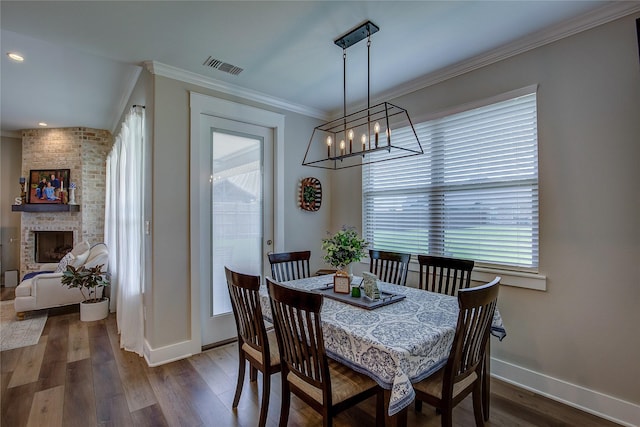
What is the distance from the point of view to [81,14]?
6.53 feet

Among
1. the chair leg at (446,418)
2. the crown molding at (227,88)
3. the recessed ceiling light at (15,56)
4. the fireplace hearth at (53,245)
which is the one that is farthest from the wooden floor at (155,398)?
the fireplace hearth at (53,245)

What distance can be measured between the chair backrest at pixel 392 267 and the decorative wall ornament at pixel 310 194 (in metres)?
1.21

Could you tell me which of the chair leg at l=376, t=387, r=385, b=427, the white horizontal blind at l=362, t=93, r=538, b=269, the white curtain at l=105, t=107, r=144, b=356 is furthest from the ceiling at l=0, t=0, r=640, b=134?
the chair leg at l=376, t=387, r=385, b=427

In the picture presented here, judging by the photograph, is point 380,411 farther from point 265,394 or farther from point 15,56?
point 15,56

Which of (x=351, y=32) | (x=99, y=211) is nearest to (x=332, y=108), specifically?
(x=351, y=32)

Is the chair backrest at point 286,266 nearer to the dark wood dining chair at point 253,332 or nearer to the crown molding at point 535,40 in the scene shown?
the dark wood dining chair at point 253,332

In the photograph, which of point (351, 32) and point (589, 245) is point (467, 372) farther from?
point (351, 32)

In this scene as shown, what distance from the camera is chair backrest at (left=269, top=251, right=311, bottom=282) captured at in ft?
8.90

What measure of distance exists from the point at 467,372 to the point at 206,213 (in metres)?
2.54

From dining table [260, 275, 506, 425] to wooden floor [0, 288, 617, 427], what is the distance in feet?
2.20

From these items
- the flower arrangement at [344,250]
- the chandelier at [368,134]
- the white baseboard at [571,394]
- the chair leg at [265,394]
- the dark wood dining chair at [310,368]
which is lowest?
the white baseboard at [571,394]

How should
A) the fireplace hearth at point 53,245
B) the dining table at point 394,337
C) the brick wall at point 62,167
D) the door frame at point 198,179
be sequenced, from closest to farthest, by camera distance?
the dining table at point 394,337 → the door frame at point 198,179 → the brick wall at point 62,167 → the fireplace hearth at point 53,245

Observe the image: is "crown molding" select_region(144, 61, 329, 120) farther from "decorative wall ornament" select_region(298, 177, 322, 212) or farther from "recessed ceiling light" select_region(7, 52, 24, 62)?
"recessed ceiling light" select_region(7, 52, 24, 62)

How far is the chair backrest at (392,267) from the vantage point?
2.62 m
